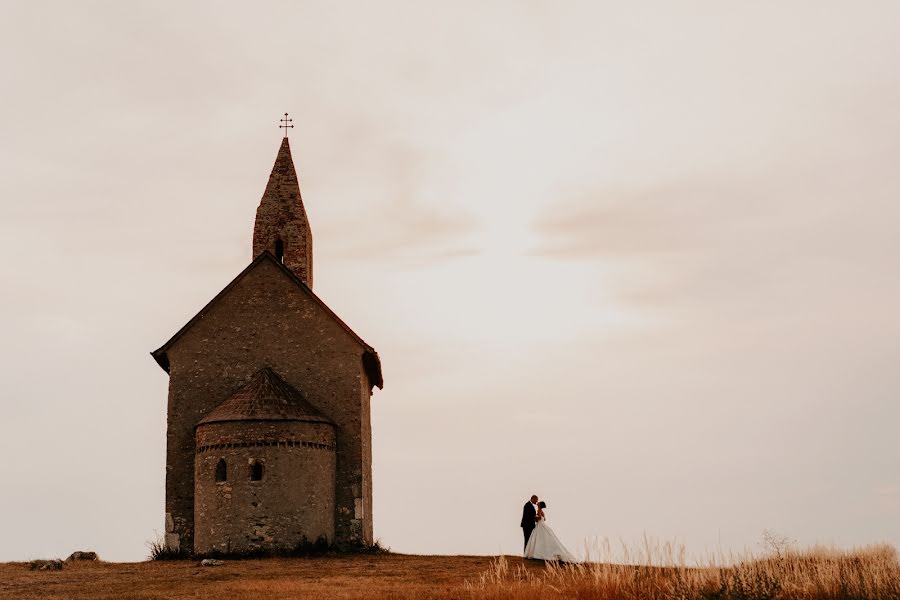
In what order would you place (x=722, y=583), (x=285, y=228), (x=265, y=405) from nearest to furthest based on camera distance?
(x=722, y=583) → (x=265, y=405) → (x=285, y=228)

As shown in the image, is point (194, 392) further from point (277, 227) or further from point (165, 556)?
point (277, 227)

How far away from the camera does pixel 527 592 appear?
17.7 metres

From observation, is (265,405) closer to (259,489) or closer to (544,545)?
(259,489)

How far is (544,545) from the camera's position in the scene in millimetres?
27594

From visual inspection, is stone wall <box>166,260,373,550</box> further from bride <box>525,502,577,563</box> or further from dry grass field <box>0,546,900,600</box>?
bride <box>525,502,577,563</box>

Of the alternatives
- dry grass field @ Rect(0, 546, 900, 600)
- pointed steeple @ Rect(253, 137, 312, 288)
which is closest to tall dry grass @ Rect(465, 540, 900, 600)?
dry grass field @ Rect(0, 546, 900, 600)

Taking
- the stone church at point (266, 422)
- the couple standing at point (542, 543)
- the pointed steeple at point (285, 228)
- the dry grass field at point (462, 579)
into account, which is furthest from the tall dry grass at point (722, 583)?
the pointed steeple at point (285, 228)

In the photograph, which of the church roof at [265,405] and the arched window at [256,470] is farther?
the church roof at [265,405]

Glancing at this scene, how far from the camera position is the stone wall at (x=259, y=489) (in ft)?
101

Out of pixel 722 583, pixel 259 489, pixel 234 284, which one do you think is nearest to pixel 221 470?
pixel 259 489

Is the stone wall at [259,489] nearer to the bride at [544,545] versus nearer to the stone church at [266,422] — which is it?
the stone church at [266,422]

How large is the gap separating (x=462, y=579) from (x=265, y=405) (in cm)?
1155

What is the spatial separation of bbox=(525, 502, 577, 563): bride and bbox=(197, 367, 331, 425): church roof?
8886 mm

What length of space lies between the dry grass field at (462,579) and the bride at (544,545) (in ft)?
2.02
